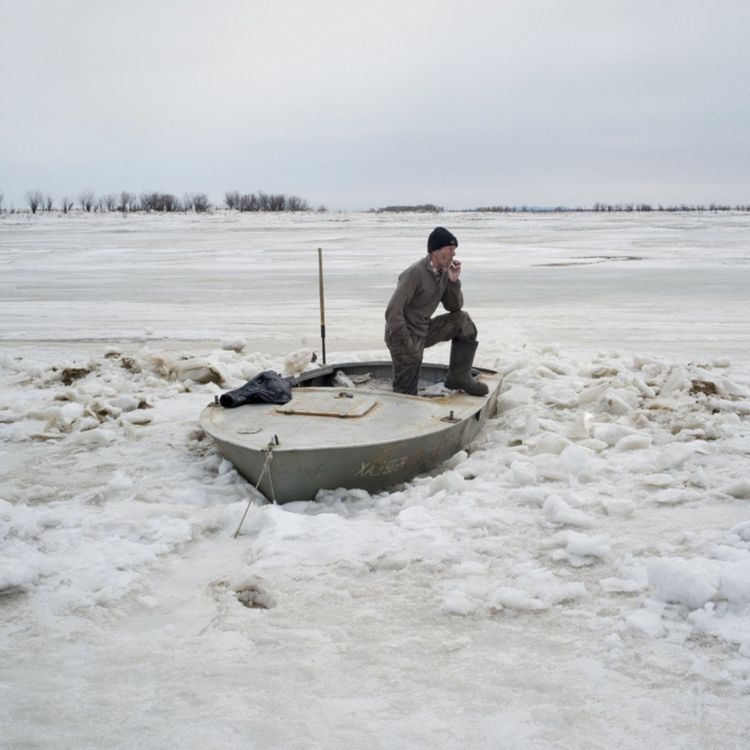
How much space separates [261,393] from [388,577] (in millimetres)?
2328

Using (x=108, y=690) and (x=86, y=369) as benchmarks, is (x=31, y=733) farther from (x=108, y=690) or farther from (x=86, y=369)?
(x=86, y=369)

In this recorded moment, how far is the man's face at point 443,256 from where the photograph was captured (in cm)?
630

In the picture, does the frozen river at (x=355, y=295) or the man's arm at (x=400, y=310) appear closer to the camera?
the man's arm at (x=400, y=310)

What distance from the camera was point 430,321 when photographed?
6.71 meters

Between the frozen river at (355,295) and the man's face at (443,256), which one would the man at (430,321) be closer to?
the man's face at (443,256)

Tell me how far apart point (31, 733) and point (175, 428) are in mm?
3971

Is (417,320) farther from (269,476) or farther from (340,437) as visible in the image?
(269,476)

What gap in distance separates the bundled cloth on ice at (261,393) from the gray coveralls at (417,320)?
99 centimetres

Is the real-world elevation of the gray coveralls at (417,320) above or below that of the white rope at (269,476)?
above

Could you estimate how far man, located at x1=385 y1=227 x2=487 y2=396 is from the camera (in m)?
6.32

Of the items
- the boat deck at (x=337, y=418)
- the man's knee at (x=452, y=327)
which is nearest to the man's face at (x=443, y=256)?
the man's knee at (x=452, y=327)

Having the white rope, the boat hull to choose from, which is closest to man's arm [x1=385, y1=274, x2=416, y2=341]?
the boat hull

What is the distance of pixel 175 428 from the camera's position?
6547mm

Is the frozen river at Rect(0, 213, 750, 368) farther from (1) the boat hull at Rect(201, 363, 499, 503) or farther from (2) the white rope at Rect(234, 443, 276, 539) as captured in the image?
(2) the white rope at Rect(234, 443, 276, 539)
